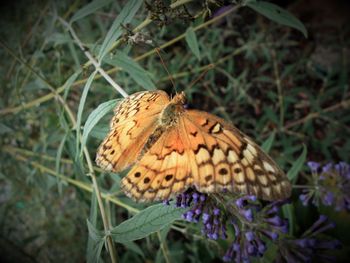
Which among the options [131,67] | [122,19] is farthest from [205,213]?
[122,19]

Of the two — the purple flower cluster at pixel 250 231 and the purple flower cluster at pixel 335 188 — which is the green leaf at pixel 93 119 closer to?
the purple flower cluster at pixel 250 231

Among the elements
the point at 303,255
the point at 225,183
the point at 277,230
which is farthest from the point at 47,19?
the point at 303,255

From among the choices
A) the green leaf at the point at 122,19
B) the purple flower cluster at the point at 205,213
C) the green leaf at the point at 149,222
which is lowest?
the purple flower cluster at the point at 205,213

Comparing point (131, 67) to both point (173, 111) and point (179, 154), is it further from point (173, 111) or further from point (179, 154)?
point (179, 154)

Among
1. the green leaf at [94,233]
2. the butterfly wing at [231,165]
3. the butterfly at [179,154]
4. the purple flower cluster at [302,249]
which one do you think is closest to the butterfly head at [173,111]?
the butterfly at [179,154]

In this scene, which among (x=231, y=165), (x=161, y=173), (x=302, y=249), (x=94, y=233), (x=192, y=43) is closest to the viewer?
(x=231, y=165)

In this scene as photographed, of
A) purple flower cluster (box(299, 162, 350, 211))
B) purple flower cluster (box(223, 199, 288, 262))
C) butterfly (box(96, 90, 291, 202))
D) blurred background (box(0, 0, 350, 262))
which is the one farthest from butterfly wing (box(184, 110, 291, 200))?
purple flower cluster (box(299, 162, 350, 211))

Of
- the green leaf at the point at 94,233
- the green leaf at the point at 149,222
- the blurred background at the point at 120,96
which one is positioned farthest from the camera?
the blurred background at the point at 120,96

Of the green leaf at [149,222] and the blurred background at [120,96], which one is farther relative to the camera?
the blurred background at [120,96]
